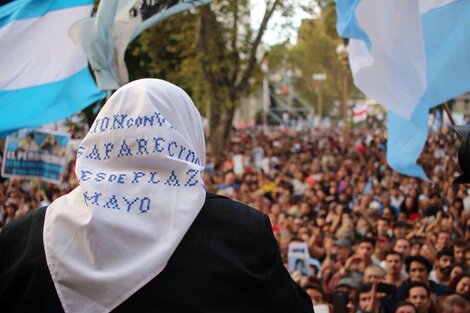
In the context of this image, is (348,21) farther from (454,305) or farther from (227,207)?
(227,207)

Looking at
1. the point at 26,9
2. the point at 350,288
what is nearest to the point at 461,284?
the point at 350,288

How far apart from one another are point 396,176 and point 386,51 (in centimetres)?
1235

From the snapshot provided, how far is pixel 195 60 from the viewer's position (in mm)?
25859

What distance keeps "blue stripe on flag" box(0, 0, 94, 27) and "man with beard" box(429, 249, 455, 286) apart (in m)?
3.94

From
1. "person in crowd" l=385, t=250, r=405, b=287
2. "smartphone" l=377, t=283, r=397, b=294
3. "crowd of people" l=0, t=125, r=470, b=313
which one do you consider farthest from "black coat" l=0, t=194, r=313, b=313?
"person in crowd" l=385, t=250, r=405, b=287

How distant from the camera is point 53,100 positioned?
271 inches

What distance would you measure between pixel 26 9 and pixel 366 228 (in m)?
5.95

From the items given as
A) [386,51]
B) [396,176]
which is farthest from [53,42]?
[396,176]

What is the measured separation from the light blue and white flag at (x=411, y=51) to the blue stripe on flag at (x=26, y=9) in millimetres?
2121

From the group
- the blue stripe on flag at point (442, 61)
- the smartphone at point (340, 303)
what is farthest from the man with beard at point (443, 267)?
the smartphone at point (340, 303)

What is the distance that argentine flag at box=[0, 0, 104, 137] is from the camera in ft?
21.5

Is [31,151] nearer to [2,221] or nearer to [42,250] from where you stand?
[2,221]

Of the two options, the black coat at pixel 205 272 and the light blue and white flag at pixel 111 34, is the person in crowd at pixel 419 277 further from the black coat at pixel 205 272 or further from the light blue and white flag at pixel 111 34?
the black coat at pixel 205 272

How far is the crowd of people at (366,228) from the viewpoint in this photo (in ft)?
23.4
